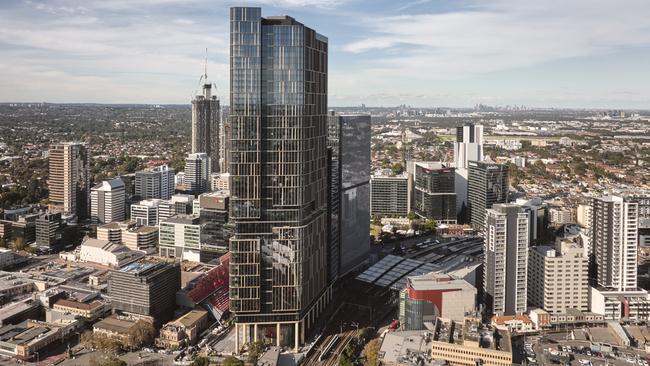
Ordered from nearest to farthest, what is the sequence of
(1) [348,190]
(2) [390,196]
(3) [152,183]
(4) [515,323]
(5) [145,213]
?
(4) [515,323]
(1) [348,190]
(5) [145,213]
(2) [390,196]
(3) [152,183]

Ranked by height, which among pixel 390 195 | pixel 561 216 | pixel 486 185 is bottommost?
pixel 561 216

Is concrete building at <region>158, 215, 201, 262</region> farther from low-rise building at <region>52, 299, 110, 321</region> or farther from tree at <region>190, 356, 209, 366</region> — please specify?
tree at <region>190, 356, 209, 366</region>

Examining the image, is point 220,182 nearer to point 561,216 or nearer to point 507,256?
point 561,216

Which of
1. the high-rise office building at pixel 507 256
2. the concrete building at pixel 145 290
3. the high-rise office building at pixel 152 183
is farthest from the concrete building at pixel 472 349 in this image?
the high-rise office building at pixel 152 183

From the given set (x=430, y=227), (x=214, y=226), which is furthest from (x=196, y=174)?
(x=430, y=227)

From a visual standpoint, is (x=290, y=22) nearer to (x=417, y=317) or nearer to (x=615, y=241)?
(x=417, y=317)

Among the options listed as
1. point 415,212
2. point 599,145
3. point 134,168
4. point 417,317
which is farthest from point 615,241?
point 599,145
